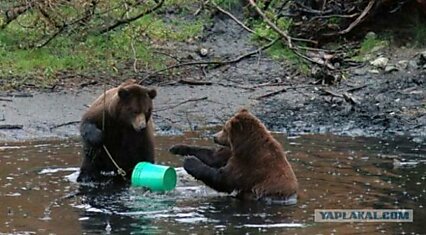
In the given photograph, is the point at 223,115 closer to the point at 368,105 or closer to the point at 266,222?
the point at 368,105

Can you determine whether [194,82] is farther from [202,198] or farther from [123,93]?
[202,198]

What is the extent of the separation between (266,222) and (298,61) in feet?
27.0

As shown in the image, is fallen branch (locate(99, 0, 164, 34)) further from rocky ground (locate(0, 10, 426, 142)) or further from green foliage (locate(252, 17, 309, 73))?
green foliage (locate(252, 17, 309, 73))

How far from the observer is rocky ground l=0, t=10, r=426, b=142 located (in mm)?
13602

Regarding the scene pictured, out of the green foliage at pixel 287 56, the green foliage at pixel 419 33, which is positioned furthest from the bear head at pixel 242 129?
the green foliage at pixel 419 33

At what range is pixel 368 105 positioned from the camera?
47.1ft

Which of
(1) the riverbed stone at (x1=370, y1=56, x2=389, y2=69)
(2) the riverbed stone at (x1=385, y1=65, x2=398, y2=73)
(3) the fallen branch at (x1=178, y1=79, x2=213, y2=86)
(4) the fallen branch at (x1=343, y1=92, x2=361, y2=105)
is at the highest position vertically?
(1) the riverbed stone at (x1=370, y1=56, x2=389, y2=69)

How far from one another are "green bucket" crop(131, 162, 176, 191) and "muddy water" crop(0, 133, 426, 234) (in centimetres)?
9

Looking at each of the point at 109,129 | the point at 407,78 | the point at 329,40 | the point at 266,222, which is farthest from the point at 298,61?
the point at 266,222

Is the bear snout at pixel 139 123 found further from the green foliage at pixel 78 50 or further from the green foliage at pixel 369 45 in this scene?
the green foliage at pixel 369 45

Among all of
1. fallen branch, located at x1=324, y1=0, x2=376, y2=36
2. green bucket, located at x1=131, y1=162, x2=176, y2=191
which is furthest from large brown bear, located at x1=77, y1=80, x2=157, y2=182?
fallen branch, located at x1=324, y1=0, x2=376, y2=36

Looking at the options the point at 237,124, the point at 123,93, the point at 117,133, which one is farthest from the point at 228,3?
the point at 237,124

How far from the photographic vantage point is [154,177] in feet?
31.9

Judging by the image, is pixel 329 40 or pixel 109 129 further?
pixel 329 40
